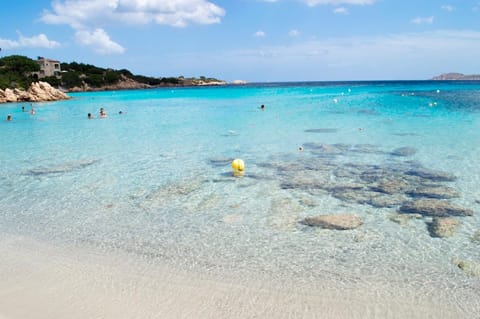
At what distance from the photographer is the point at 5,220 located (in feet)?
27.2

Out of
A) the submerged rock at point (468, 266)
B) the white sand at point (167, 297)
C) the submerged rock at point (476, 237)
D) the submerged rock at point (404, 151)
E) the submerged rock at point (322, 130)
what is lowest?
the white sand at point (167, 297)

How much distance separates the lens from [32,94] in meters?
61.2

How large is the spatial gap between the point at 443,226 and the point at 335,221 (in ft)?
6.28

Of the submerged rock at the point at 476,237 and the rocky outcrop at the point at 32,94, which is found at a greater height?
the rocky outcrop at the point at 32,94

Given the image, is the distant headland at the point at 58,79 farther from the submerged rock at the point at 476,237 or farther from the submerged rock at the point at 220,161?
the submerged rock at the point at 476,237

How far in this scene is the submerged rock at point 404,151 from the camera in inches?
566

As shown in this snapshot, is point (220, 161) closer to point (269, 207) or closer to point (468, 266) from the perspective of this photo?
point (269, 207)

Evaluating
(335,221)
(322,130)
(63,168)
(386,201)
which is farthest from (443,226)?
(322,130)

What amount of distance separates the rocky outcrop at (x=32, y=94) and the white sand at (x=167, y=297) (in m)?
61.2

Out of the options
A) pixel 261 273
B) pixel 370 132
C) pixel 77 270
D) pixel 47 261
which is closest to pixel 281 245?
pixel 261 273

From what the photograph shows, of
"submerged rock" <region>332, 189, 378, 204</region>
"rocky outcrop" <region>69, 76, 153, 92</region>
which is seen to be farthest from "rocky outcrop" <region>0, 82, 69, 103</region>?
"submerged rock" <region>332, 189, 378, 204</region>

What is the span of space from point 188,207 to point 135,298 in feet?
12.7

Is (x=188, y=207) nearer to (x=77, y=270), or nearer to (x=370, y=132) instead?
(x=77, y=270)

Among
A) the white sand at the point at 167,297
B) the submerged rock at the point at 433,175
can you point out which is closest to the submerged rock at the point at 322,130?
the submerged rock at the point at 433,175
